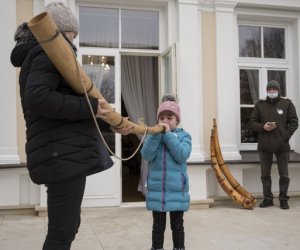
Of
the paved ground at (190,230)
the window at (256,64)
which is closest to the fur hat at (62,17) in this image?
the paved ground at (190,230)

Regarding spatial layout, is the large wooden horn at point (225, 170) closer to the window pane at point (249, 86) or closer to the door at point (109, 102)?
the window pane at point (249, 86)

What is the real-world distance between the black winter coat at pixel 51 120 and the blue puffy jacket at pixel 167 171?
1.11m

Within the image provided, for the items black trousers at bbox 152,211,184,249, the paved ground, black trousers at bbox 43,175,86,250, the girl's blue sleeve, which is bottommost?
the paved ground

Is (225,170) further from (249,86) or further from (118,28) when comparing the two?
(118,28)

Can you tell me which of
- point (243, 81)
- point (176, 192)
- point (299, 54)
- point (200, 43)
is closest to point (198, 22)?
point (200, 43)

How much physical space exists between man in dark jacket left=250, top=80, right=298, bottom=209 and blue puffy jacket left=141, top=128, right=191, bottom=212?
291 cm

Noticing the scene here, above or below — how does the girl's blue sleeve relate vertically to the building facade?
below

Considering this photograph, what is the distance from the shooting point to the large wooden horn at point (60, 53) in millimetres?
1754

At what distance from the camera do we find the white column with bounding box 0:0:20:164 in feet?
17.5

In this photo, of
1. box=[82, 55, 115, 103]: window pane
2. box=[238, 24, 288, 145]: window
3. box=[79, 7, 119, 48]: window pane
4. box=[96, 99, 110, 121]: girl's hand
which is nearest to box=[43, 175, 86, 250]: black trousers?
box=[96, 99, 110, 121]: girl's hand

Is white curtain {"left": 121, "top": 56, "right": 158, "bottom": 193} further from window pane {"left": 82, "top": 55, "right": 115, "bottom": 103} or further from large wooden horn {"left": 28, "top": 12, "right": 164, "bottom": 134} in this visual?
large wooden horn {"left": 28, "top": 12, "right": 164, "bottom": 134}

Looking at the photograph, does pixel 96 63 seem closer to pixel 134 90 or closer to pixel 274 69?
pixel 134 90

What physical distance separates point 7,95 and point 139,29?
7.02 ft

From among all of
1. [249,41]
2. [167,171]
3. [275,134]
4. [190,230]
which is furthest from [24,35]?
[249,41]
